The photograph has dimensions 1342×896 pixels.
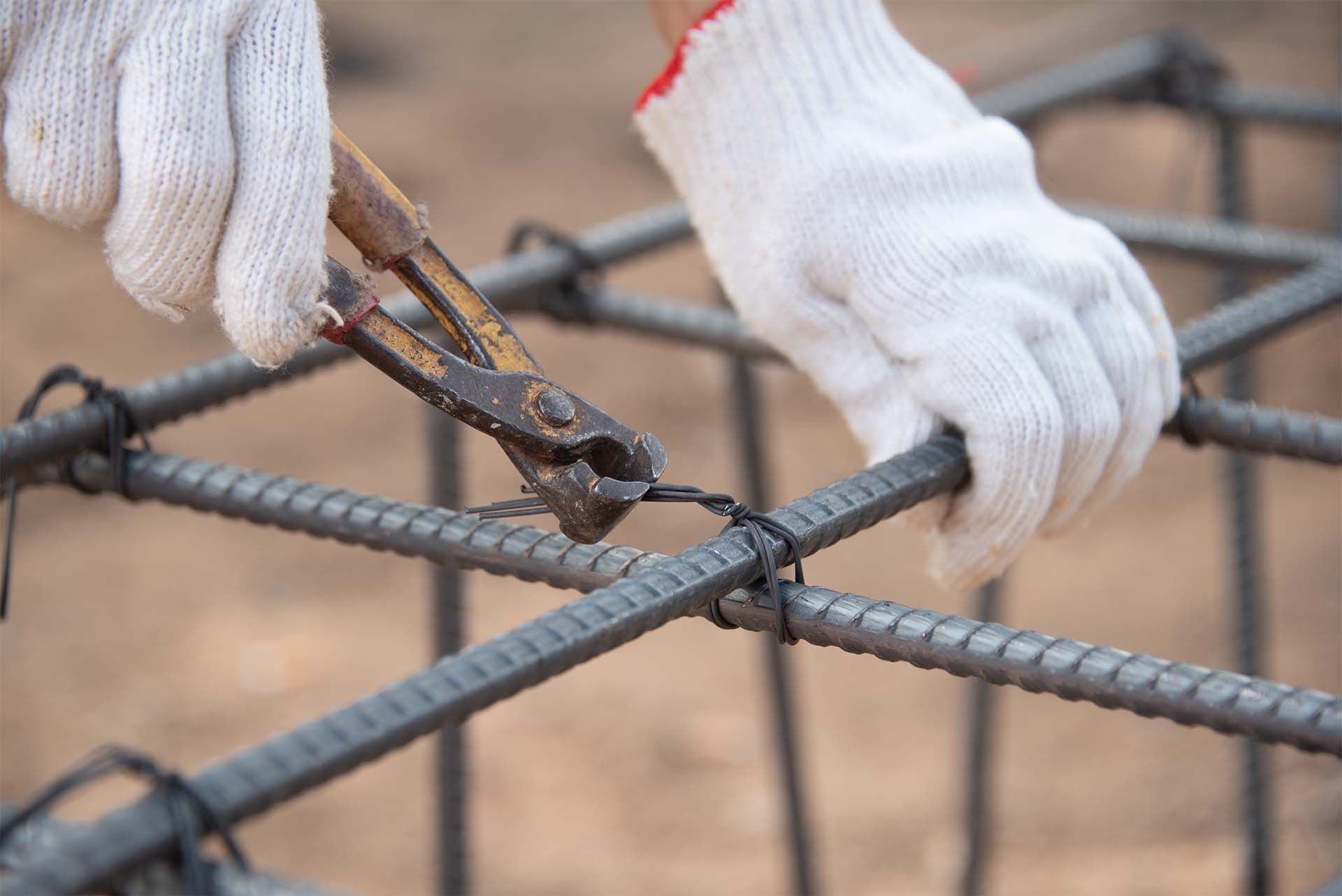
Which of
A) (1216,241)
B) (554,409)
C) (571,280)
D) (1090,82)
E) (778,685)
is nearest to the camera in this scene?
(554,409)

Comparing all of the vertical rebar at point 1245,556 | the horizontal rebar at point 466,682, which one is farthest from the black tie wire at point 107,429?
the vertical rebar at point 1245,556

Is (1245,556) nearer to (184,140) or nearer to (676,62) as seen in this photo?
(676,62)

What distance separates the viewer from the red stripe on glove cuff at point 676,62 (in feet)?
4.16

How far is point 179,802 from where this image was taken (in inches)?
29.1

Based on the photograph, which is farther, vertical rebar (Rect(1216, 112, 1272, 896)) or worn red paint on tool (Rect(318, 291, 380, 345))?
vertical rebar (Rect(1216, 112, 1272, 896))

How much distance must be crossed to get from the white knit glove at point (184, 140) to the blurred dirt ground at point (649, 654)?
1.95 m

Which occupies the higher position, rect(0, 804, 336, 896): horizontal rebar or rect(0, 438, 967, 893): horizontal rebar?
rect(0, 438, 967, 893): horizontal rebar

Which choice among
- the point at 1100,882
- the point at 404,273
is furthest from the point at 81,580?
the point at 404,273

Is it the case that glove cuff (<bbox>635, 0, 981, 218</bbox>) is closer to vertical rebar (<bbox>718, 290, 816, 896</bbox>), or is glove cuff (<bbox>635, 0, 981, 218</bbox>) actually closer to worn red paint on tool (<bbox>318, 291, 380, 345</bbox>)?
worn red paint on tool (<bbox>318, 291, 380, 345</bbox>)

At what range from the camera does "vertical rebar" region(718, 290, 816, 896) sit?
84.3 inches

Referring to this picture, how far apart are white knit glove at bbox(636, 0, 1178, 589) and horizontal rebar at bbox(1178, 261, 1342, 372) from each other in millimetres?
171

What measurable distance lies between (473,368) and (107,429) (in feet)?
1.56

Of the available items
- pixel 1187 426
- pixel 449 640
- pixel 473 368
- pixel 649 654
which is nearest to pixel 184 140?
pixel 473 368

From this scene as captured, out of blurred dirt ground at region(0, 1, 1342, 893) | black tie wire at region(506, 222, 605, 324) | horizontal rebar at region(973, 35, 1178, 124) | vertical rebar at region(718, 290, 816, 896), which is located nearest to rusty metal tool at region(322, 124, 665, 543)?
black tie wire at region(506, 222, 605, 324)
